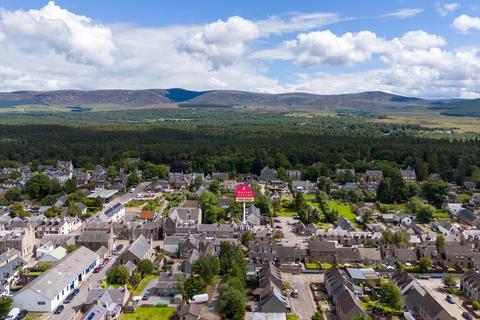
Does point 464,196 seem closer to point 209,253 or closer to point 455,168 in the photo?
point 455,168

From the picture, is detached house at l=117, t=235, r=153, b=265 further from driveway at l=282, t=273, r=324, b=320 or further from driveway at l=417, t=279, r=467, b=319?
driveway at l=417, t=279, r=467, b=319

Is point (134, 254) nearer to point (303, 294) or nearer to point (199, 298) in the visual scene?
point (199, 298)

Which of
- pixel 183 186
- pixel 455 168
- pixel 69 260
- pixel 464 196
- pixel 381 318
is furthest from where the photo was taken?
pixel 455 168

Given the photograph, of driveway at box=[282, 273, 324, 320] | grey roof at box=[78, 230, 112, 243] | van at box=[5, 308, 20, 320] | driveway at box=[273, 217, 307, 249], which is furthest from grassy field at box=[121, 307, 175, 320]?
driveway at box=[273, 217, 307, 249]

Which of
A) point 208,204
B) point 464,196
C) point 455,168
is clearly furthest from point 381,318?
point 455,168

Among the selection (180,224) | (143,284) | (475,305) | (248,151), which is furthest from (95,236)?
(248,151)

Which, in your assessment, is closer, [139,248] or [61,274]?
[61,274]

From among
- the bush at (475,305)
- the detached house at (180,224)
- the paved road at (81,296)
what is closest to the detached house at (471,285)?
the bush at (475,305)
